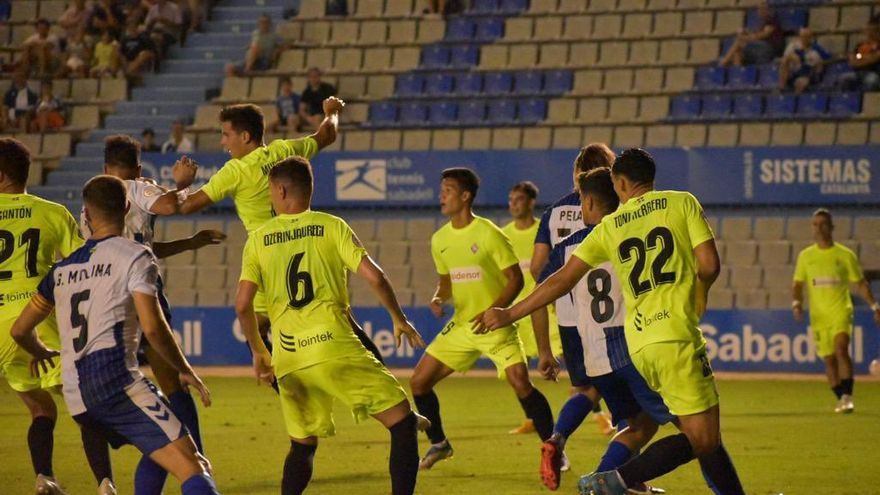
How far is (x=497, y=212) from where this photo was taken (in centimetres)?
2289

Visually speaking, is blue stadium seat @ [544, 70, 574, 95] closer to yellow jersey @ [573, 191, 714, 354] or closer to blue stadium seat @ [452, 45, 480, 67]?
blue stadium seat @ [452, 45, 480, 67]

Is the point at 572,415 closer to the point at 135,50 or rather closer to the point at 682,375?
the point at 682,375

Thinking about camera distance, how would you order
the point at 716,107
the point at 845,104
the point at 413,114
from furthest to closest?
the point at 413,114 → the point at 716,107 → the point at 845,104

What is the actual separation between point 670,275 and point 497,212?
15.2m

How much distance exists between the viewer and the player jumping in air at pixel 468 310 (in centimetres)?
1121

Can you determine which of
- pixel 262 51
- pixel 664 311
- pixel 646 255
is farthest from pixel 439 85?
pixel 664 311

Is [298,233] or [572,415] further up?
[298,233]

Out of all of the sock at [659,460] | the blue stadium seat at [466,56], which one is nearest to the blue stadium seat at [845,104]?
the blue stadium seat at [466,56]

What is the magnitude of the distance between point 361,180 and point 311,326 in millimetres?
15396

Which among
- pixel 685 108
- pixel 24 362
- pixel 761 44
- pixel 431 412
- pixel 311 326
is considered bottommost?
pixel 431 412

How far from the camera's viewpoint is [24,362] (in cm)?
913

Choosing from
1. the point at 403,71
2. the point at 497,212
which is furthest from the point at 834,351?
the point at 403,71

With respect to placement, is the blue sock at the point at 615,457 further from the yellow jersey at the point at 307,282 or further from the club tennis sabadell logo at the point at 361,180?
the club tennis sabadell logo at the point at 361,180

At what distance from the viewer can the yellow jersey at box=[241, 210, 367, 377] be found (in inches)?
313
